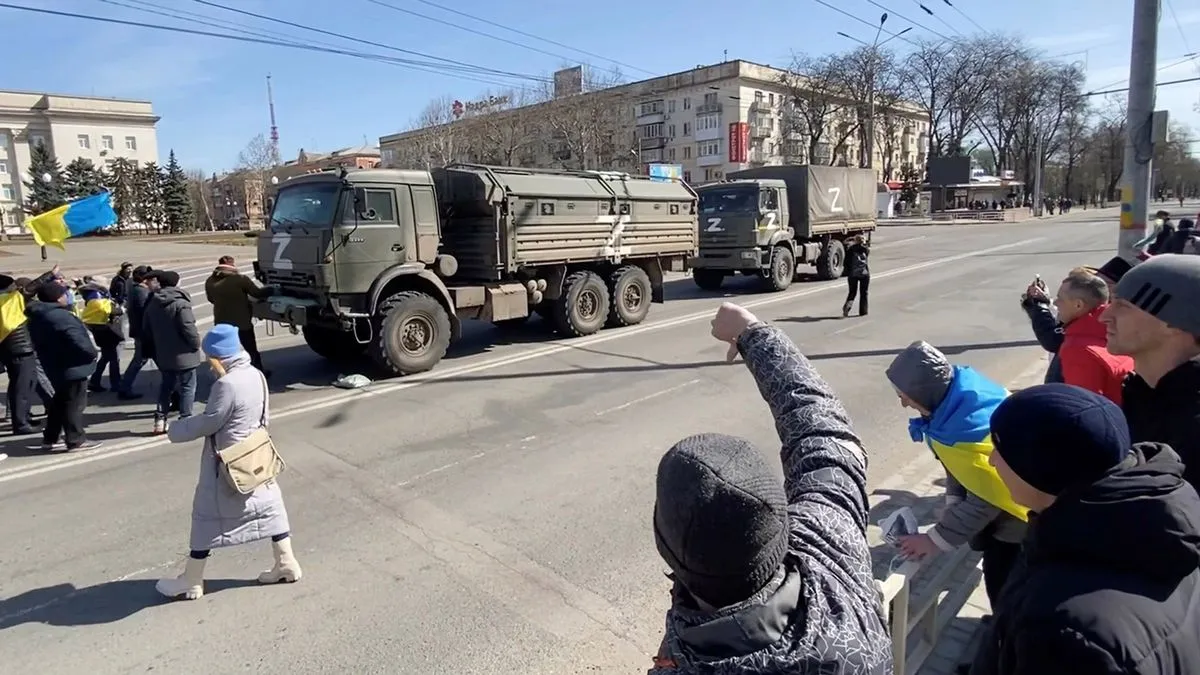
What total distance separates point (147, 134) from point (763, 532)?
10123cm

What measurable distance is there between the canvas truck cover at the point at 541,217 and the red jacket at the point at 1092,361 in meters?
8.02

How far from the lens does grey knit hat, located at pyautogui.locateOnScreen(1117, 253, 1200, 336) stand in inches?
88.0

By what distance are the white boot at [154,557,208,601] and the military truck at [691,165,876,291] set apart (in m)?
12.9

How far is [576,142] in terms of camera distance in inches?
2089

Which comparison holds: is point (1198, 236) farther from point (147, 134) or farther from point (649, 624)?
point (147, 134)

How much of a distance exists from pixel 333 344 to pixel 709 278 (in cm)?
997

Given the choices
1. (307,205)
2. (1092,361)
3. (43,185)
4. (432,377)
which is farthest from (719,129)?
(1092,361)

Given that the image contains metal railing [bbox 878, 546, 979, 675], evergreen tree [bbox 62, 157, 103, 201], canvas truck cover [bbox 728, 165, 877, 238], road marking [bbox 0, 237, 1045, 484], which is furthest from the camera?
evergreen tree [bbox 62, 157, 103, 201]

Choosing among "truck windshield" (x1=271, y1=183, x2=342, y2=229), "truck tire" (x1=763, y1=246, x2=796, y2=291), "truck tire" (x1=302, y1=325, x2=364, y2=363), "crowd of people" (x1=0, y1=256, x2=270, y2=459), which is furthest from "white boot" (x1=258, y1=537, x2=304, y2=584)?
"truck tire" (x1=763, y1=246, x2=796, y2=291)

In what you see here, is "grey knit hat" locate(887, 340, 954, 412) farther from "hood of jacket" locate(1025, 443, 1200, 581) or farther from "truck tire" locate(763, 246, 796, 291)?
"truck tire" locate(763, 246, 796, 291)

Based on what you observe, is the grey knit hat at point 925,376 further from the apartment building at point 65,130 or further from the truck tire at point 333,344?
the apartment building at point 65,130

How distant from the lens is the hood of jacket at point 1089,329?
10.9 feet

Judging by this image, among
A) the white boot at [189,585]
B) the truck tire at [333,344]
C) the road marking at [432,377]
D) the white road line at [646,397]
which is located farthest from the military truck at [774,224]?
the white boot at [189,585]

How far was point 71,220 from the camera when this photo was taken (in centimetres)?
945
